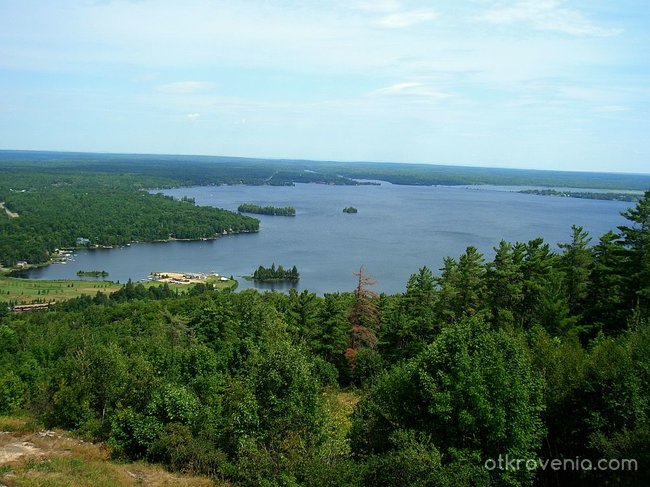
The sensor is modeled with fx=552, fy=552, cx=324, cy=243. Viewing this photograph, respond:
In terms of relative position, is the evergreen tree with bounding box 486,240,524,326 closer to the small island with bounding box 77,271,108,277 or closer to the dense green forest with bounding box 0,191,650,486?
the dense green forest with bounding box 0,191,650,486

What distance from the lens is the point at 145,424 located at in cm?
1138

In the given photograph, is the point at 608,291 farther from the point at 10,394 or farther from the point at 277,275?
the point at 277,275

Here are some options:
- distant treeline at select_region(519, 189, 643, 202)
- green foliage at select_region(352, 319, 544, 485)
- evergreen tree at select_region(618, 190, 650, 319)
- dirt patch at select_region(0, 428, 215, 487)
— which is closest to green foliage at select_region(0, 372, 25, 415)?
dirt patch at select_region(0, 428, 215, 487)

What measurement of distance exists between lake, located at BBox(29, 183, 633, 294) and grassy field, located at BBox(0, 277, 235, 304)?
164 inches

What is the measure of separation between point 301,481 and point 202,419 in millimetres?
3807

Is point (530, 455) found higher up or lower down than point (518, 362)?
lower down

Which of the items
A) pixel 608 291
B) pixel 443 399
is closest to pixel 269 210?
pixel 608 291

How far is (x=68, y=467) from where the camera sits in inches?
400

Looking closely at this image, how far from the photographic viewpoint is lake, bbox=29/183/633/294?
63844 millimetres

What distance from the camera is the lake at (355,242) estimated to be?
63844 mm

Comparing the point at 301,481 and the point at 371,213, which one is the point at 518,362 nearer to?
the point at 301,481

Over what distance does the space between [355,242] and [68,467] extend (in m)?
70.4

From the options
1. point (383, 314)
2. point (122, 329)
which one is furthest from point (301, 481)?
Result: point (122, 329)

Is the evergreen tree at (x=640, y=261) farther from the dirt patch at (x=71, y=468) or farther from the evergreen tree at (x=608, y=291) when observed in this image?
the dirt patch at (x=71, y=468)
